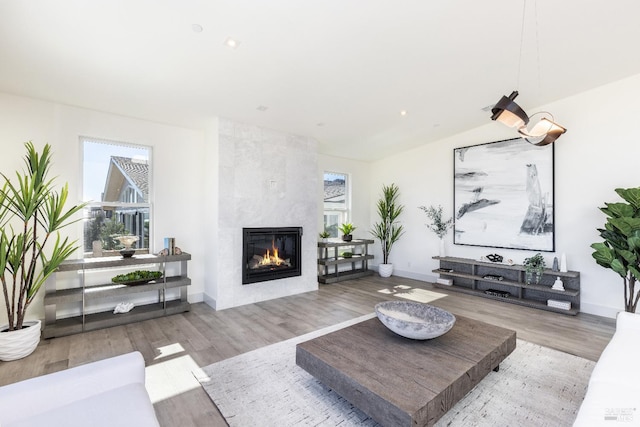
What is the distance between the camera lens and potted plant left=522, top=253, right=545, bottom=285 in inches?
178

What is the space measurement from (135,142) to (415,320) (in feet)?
14.1

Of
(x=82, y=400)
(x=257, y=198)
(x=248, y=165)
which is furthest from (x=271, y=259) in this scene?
(x=82, y=400)

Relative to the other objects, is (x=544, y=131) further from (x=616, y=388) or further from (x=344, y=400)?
(x=344, y=400)

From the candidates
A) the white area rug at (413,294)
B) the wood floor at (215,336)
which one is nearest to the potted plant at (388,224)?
the white area rug at (413,294)

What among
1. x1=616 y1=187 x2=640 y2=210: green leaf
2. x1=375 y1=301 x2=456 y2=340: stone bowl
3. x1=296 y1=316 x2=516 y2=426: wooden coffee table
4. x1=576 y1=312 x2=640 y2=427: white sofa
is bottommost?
x1=296 y1=316 x2=516 y2=426: wooden coffee table

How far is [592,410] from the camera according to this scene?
4.66ft

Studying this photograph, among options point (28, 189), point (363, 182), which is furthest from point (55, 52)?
point (363, 182)

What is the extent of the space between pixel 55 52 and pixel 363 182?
589cm

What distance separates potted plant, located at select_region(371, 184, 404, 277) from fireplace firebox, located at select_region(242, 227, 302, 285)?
2.46m

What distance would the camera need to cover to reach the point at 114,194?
412cm

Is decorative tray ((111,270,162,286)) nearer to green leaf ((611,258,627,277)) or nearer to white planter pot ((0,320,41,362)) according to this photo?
white planter pot ((0,320,41,362))

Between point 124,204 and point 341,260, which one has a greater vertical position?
point 124,204

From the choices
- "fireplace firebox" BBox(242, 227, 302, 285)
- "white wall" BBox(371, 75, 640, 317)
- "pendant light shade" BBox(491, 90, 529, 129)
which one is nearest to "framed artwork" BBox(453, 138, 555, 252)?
"white wall" BBox(371, 75, 640, 317)

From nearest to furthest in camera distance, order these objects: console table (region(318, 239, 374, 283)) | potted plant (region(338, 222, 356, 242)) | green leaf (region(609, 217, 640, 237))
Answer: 1. green leaf (region(609, 217, 640, 237))
2. console table (region(318, 239, 374, 283))
3. potted plant (region(338, 222, 356, 242))
